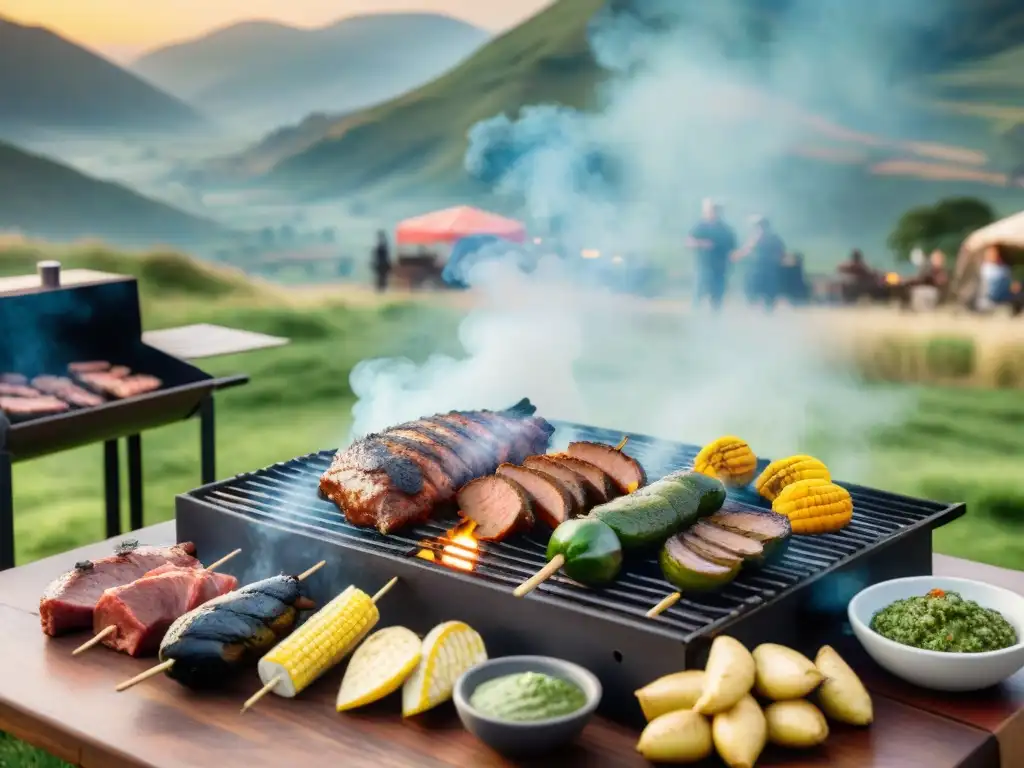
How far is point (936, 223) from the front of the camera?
1817cm

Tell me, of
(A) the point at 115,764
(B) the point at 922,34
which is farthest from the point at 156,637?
(B) the point at 922,34

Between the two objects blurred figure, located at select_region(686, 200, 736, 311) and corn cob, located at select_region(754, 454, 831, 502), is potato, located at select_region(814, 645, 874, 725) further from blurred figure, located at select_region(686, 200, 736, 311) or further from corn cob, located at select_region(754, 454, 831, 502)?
blurred figure, located at select_region(686, 200, 736, 311)

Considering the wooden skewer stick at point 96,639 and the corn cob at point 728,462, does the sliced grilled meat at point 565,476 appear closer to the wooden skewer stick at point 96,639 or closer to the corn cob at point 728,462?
the corn cob at point 728,462

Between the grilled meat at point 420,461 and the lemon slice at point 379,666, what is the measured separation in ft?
1.78

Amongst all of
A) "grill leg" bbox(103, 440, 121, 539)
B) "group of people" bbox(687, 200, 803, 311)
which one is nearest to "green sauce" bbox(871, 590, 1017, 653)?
"grill leg" bbox(103, 440, 121, 539)

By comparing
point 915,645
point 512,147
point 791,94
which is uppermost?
point 791,94

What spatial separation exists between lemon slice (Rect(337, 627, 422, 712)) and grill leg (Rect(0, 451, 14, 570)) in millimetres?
Answer: 2482

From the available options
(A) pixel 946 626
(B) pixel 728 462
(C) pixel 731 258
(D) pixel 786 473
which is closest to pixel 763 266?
(C) pixel 731 258

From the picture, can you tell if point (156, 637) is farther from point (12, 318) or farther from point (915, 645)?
point (12, 318)

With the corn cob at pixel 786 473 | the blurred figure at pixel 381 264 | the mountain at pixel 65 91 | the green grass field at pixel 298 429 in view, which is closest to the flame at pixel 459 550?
the corn cob at pixel 786 473

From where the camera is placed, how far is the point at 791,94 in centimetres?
1802

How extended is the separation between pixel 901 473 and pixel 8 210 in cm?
1325

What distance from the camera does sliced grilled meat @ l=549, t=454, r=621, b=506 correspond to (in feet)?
13.3

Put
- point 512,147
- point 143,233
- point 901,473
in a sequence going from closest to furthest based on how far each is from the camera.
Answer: point 512,147, point 901,473, point 143,233
